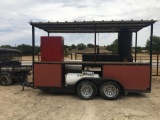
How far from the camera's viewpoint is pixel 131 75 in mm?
10172

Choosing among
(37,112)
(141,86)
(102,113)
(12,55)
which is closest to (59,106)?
(37,112)

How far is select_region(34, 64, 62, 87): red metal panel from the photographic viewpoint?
415 inches

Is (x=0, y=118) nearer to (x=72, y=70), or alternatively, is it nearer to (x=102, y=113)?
(x=102, y=113)

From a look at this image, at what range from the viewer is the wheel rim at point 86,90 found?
1008 centimetres

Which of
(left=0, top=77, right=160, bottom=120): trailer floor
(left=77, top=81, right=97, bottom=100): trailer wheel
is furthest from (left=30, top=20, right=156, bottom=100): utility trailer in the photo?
(left=0, top=77, right=160, bottom=120): trailer floor

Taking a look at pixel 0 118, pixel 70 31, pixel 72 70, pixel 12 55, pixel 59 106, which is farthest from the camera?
pixel 12 55

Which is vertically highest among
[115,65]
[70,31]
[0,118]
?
[70,31]

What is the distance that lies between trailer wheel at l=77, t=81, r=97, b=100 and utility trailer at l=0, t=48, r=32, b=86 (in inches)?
204

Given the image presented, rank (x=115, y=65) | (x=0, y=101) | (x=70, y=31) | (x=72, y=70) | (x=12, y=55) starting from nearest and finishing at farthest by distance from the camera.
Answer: (x=0, y=101) → (x=115, y=65) → (x=72, y=70) → (x=70, y=31) → (x=12, y=55)

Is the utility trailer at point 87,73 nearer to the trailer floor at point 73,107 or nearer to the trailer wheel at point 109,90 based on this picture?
the trailer wheel at point 109,90

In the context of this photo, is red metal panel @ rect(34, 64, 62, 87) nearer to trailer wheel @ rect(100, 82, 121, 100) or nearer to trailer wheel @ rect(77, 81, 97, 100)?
trailer wheel @ rect(77, 81, 97, 100)

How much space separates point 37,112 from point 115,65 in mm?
4086

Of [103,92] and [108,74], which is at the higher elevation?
[108,74]

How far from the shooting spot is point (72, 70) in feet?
36.7
